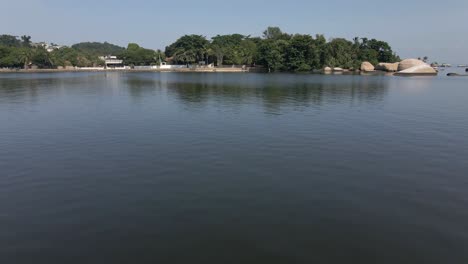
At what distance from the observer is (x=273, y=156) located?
2002 centimetres

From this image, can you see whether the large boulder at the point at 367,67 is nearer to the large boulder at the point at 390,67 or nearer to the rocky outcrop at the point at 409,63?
the large boulder at the point at 390,67

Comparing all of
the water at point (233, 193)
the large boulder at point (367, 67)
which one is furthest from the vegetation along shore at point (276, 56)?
the water at point (233, 193)

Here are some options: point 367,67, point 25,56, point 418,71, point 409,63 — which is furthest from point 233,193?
point 25,56

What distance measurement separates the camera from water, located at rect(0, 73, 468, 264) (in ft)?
33.6

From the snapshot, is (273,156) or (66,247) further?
(273,156)

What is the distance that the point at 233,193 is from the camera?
47.0 ft

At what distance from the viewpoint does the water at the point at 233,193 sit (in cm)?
1023

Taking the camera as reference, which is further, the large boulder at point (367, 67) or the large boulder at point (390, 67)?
the large boulder at point (367, 67)

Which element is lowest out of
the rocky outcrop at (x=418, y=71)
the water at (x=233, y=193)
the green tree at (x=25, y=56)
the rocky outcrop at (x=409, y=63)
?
the water at (x=233, y=193)

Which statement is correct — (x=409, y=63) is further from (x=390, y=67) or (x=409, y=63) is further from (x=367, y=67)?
(x=367, y=67)

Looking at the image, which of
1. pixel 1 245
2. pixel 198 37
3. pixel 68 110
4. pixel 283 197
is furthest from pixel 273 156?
pixel 198 37

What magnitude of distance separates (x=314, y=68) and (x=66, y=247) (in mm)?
169030

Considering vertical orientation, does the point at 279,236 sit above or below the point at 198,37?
below

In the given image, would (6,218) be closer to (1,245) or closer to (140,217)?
(1,245)
